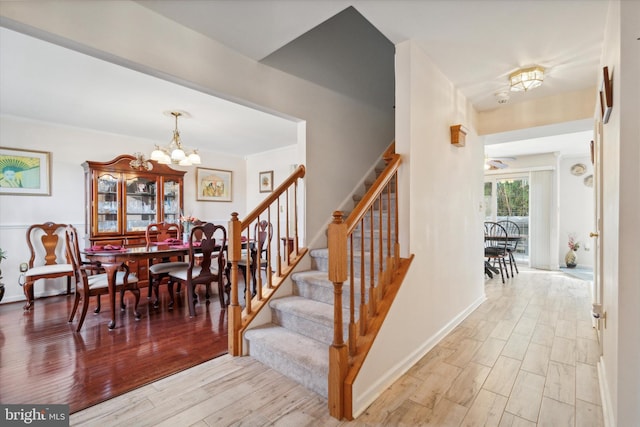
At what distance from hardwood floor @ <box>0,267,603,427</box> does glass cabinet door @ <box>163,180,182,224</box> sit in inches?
109

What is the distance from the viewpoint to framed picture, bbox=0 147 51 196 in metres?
3.86

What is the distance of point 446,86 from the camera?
2684mm

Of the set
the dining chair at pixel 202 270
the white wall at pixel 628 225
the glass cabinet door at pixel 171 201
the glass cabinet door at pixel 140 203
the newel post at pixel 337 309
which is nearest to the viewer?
the white wall at pixel 628 225

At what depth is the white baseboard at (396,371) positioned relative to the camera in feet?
5.46

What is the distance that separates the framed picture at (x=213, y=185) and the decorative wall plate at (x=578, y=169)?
7.37m

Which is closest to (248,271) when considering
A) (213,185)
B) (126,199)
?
(126,199)

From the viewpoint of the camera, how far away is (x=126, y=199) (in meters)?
4.66

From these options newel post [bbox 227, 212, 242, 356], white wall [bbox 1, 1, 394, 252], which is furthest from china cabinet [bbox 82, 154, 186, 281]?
newel post [bbox 227, 212, 242, 356]

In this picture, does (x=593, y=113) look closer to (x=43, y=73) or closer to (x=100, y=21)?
(x=100, y=21)

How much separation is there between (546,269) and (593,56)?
4.91 m

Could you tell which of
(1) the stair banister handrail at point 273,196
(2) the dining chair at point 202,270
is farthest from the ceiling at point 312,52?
(2) the dining chair at point 202,270

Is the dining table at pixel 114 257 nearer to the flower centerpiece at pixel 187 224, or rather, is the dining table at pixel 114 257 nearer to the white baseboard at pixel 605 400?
the flower centerpiece at pixel 187 224

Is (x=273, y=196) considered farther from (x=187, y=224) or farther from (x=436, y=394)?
(x=187, y=224)

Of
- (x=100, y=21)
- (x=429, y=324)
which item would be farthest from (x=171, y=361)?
(x=100, y=21)
